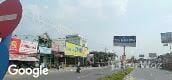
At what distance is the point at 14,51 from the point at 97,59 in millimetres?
88975

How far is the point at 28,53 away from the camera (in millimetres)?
58062

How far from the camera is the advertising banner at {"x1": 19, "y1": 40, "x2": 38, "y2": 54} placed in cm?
5519

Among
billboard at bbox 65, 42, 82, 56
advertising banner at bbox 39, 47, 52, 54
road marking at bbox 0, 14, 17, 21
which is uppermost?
billboard at bbox 65, 42, 82, 56

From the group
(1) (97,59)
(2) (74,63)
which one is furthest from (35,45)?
(1) (97,59)

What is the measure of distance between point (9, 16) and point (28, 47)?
182 feet

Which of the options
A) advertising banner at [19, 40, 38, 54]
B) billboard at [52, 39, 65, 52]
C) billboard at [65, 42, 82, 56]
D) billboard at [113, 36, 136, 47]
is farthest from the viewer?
billboard at [65, 42, 82, 56]

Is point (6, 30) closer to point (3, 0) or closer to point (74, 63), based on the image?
point (3, 0)

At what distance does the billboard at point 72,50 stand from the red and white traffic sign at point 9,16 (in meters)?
80.0

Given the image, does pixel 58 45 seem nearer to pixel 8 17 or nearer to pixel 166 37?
pixel 166 37

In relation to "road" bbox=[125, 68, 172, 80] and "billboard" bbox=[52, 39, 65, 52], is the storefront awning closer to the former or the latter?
"road" bbox=[125, 68, 172, 80]

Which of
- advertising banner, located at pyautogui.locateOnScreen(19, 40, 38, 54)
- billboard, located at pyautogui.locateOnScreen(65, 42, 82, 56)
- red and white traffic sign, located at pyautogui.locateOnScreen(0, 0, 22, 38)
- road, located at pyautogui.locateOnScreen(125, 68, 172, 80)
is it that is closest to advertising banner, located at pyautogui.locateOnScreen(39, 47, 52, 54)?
advertising banner, located at pyautogui.locateOnScreen(19, 40, 38, 54)

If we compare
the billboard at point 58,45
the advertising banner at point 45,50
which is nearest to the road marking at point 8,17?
the advertising banner at point 45,50

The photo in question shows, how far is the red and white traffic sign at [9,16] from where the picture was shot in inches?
116

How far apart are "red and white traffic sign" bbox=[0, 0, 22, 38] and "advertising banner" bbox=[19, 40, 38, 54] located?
51989mm
